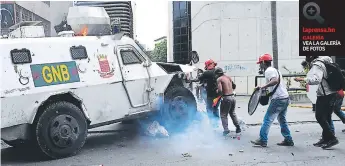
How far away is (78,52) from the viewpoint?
6.94 meters

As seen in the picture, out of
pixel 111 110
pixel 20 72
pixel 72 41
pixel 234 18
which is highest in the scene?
pixel 234 18

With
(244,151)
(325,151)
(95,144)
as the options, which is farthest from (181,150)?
(325,151)

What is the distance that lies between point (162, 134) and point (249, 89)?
13.4m

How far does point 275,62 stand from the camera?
65.1 feet

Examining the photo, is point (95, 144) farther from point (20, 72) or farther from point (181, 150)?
point (20, 72)

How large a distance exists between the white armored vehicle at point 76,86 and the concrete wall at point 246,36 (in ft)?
42.6

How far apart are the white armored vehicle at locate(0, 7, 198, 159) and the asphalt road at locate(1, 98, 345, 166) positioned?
1.28 ft

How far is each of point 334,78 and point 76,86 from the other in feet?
13.9

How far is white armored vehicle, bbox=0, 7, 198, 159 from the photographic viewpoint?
6.13 meters

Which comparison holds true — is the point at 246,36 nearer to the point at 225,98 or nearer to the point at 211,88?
the point at 211,88

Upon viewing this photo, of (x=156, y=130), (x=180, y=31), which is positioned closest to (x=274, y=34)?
(x=180, y=31)

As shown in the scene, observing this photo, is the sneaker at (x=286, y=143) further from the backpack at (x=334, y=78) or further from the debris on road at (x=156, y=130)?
the debris on road at (x=156, y=130)

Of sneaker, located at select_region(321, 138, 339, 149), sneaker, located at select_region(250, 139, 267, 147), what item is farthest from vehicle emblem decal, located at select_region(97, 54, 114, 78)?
sneaker, located at select_region(321, 138, 339, 149)

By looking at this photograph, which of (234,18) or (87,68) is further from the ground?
(234,18)
